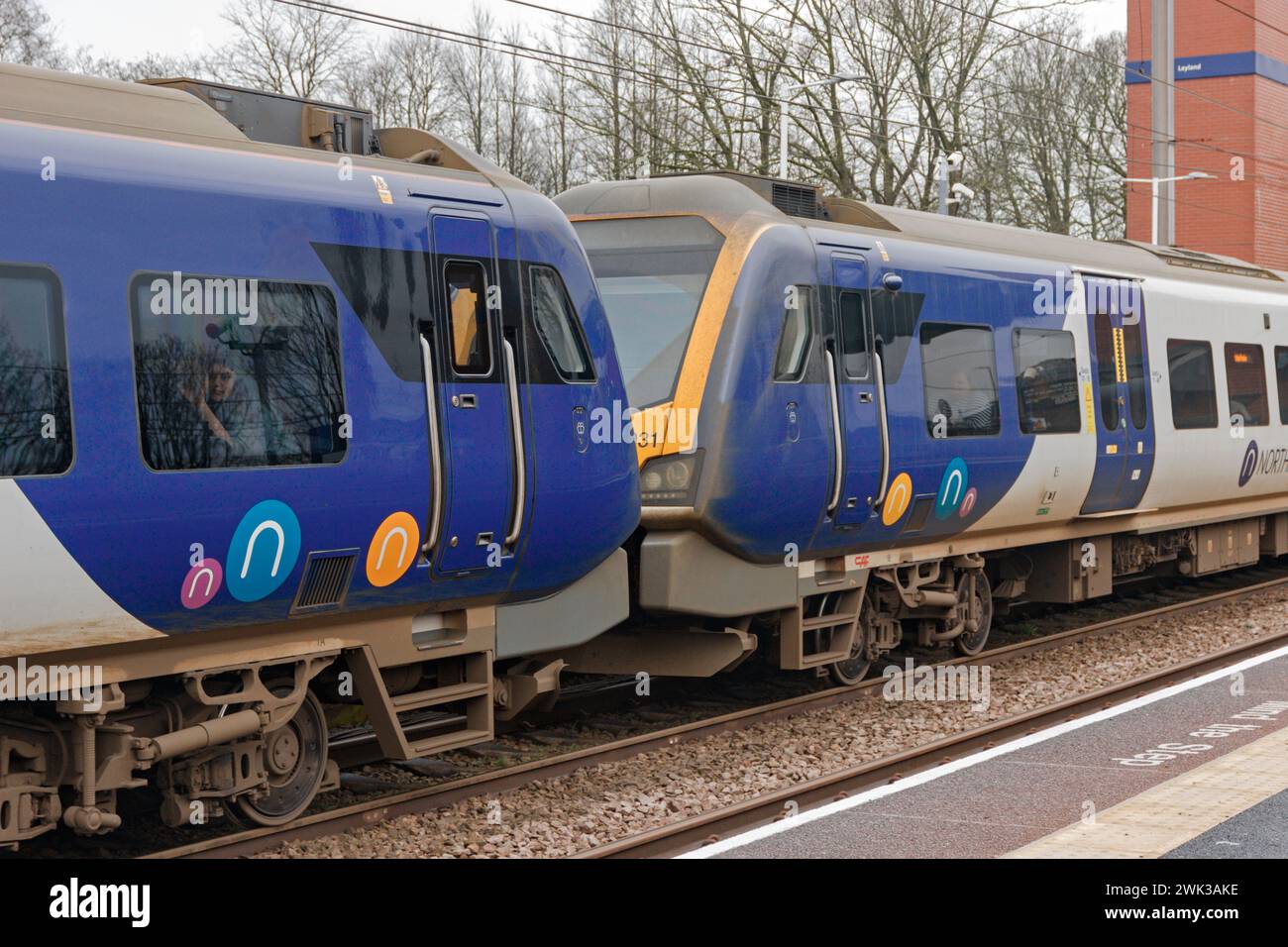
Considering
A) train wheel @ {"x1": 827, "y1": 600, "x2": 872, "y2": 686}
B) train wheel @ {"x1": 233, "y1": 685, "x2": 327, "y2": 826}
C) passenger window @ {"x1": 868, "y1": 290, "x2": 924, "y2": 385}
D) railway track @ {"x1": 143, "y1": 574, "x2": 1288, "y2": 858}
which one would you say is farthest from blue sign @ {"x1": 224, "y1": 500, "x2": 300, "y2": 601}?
train wheel @ {"x1": 827, "y1": 600, "x2": 872, "y2": 686}

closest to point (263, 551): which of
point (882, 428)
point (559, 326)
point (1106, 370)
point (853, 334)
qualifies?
point (559, 326)

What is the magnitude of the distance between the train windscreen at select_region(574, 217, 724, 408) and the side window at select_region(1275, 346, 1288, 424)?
961cm

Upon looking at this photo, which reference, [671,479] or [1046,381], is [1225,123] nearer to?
[1046,381]

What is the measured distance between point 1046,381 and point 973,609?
75.7 inches

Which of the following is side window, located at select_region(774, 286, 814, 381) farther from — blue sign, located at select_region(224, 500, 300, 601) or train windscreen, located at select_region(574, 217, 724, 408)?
blue sign, located at select_region(224, 500, 300, 601)

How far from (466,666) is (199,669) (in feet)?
5.96

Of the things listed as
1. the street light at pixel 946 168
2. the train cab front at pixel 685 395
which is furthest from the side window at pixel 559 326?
the street light at pixel 946 168

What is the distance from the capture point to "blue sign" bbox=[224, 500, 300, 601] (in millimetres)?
6578

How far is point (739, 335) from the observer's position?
377 inches

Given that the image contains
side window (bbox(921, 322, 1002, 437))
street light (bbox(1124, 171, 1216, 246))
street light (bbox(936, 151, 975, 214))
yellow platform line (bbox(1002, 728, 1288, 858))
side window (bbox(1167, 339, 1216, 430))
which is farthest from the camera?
street light (bbox(936, 151, 975, 214))

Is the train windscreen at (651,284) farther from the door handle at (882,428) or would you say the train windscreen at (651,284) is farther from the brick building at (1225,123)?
the brick building at (1225,123)

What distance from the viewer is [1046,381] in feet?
41.9
